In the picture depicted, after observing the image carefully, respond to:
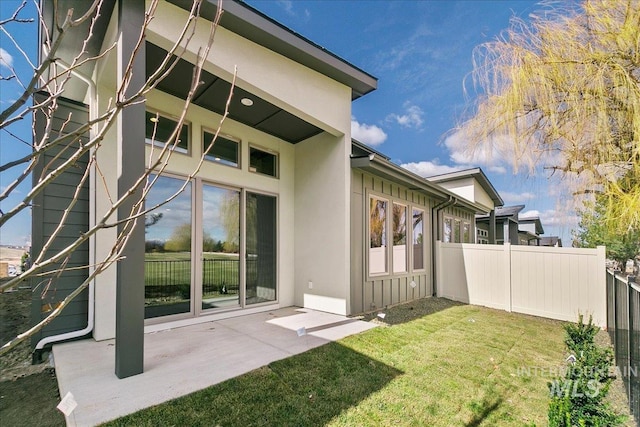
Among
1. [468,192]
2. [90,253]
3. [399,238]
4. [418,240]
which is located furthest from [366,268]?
[468,192]

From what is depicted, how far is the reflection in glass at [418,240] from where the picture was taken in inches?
316

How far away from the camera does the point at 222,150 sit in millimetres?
5746

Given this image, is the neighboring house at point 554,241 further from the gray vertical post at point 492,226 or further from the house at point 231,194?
the house at point 231,194

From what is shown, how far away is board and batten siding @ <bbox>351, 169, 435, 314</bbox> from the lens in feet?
19.7

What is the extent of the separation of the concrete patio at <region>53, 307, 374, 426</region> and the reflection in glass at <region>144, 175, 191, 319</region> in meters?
0.47

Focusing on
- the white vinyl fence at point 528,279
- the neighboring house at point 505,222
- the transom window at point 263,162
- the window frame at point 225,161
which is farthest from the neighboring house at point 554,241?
the window frame at point 225,161

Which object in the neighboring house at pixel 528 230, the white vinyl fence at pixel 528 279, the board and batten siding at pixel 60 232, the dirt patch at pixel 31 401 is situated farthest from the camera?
the neighboring house at pixel 528 230

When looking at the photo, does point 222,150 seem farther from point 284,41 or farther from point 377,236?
point 377,236

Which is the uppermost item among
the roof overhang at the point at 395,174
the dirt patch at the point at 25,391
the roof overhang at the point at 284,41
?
the roof overhang at the point at 284,41

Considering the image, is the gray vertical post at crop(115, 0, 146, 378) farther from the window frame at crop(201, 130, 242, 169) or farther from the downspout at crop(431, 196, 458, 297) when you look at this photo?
the downspout at crop(431, 196, 458, 297)

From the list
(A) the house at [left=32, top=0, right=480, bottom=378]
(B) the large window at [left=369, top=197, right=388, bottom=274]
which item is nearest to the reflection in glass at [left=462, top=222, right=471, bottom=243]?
(A) the house at [left=32, top=0, right=480, bottom=378]

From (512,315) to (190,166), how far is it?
7.03 metres

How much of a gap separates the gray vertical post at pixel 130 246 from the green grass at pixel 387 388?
0.79 meters

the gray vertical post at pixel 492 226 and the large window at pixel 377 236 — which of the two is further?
the gray vertical post at pixel 492 226
